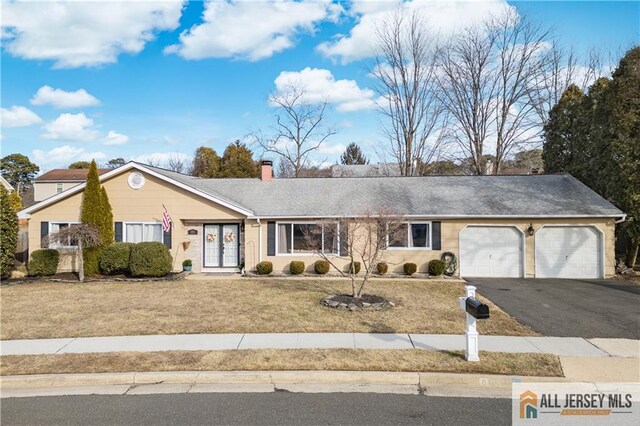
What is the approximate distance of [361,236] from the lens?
49.8 ft

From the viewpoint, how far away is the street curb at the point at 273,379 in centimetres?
582

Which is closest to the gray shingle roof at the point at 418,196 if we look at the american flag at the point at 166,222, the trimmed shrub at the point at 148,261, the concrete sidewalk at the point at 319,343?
the american flag at the point at 166,222

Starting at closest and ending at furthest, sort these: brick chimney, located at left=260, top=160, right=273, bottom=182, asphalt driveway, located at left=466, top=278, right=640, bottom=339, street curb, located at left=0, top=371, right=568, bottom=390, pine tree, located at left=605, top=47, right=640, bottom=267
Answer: street curb, located at left=0, top=371, right=568, bottom=390 < asphalt driveway, located at left=466, top=278, right=640, bottom=339 < pine tree, located at left=605, top=47, right=640, bottom=267 < brick chimney, located at left=260, top=160, right=273, bottom=182

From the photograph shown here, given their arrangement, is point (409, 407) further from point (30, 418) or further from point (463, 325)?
point (30, 418)

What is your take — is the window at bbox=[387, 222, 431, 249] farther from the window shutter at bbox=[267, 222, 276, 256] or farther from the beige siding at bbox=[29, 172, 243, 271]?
the beige siding at bbox=[29, 172, 243, 271]

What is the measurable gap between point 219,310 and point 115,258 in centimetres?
769

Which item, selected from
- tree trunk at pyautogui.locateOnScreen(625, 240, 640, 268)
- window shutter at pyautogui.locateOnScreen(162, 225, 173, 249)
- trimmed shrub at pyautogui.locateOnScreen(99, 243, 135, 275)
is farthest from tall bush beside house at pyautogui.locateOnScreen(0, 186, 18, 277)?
tree trunk at pyautogui.locateOnScreen(625, 240, 640, 268)

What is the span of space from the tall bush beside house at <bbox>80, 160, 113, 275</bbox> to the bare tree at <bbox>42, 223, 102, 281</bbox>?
0.92 feet

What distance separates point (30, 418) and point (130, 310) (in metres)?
5.24

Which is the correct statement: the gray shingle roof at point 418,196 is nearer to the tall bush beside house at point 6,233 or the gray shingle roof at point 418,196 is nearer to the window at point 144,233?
the window at point 144,233

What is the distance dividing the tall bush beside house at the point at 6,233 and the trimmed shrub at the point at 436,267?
17.1 m

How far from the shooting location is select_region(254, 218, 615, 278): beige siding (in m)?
15.6

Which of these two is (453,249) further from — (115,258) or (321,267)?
(115,258)

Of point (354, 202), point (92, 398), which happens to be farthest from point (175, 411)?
point (354, 202)
